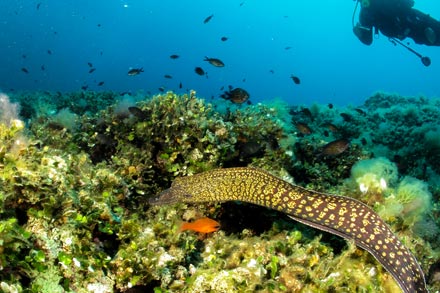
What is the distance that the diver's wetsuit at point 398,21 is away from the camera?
613 inches

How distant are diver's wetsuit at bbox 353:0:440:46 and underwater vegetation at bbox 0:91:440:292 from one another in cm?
1162

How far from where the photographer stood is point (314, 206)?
405 cm

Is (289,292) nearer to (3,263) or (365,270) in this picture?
(365,270)

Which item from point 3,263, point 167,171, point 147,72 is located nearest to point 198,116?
point 167,171

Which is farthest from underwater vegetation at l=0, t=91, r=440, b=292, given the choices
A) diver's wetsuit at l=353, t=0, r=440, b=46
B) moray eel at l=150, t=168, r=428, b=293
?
diver's wetsuit at l=353, t=0, r=440, b=46

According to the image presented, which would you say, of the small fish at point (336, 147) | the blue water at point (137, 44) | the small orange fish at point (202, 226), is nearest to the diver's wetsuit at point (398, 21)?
the small fish at point (336, 147)

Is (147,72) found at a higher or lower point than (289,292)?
lower

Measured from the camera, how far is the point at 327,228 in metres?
4.07

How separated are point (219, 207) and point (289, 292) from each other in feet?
7.03

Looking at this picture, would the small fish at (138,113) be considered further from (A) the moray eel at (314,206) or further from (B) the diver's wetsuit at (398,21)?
(B) the diver's wetsuit at (398,21)

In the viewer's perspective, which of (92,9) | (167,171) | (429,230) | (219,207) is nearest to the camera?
(429,230)

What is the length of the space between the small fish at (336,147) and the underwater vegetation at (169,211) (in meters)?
0.02

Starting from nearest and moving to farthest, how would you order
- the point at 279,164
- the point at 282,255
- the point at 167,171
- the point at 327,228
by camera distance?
the point at 282,255, the point at 327,228, the point at 167,171, the point at 279,164

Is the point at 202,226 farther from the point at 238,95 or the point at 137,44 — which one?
the point at 137,44
